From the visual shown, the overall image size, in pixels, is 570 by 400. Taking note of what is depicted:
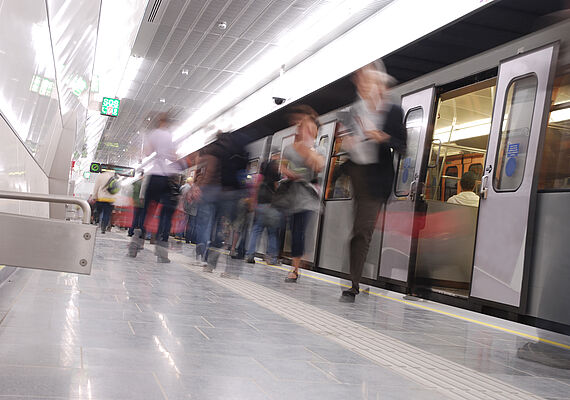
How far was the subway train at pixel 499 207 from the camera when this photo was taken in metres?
5.46

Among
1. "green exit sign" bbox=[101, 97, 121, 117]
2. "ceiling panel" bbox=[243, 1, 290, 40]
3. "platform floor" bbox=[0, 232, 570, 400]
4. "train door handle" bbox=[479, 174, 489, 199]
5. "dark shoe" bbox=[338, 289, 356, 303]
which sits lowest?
"platform floor" bbox=[0, 232, 570, 400]

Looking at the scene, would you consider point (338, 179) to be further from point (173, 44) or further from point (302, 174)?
point (173, 44)

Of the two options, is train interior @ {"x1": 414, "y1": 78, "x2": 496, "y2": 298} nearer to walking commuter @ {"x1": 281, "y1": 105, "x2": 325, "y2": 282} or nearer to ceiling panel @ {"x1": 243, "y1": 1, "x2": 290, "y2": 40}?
walking commuter @ {"x1": 281, "y1": 105, "x2": 325, "y2": 282}

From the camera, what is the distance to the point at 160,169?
8523mm


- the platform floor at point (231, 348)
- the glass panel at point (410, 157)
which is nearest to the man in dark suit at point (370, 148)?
the platform floor at point (231, 348)

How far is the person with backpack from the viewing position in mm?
16156

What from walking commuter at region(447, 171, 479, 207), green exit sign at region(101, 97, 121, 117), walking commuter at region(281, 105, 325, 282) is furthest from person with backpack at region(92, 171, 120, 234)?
walking commuter at region(447, 171, 479, 207)

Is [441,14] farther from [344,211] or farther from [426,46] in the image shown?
[344,211]

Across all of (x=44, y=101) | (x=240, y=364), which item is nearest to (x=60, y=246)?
(x=240, y=364)

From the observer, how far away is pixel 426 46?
26.2 feet

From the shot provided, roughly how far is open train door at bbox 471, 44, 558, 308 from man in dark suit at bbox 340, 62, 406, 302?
1.19 metres

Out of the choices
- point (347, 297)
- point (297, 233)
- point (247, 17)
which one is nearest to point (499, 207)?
point (347, 297)

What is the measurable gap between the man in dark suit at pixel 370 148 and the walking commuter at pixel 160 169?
341 centimetres

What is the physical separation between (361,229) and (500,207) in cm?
153
